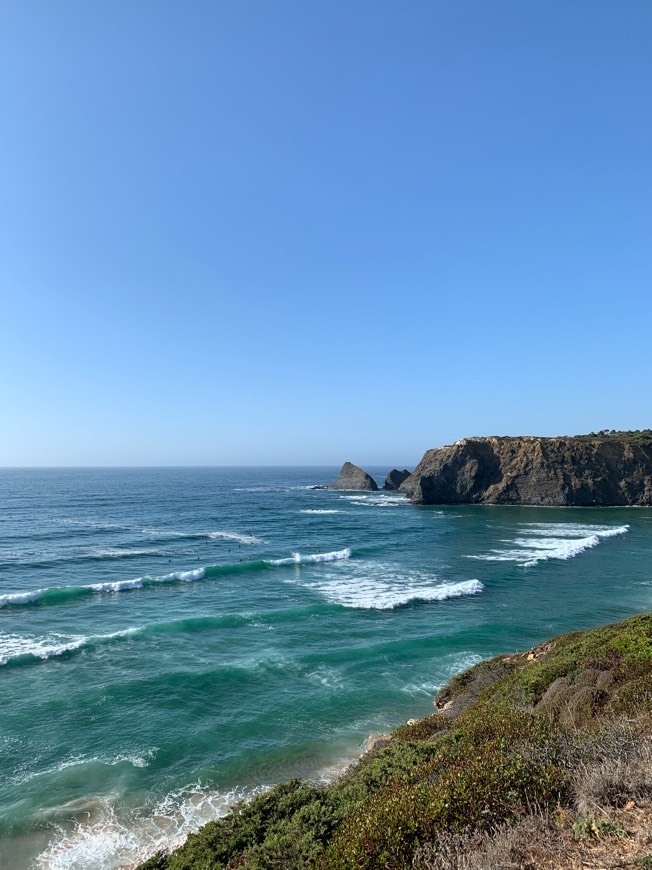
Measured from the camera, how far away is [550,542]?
2047 inches

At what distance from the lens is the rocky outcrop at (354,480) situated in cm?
11819

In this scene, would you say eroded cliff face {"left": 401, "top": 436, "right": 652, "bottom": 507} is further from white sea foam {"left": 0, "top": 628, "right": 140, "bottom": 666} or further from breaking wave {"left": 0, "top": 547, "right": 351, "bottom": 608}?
white sea foam {"left": 0, "top": 628, "right": 140, "bottom": 666}

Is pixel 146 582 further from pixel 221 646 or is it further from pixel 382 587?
pixel 382 587

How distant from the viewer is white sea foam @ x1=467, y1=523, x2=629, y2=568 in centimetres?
4447

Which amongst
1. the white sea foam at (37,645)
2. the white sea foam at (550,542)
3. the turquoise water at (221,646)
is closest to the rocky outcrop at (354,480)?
the white sea foam at (550,542)

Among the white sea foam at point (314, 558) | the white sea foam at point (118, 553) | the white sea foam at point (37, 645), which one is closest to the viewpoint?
the white sea foam at point (37, 645)

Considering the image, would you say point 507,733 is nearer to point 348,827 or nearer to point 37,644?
point 348,827

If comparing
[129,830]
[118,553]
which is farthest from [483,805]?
[118,553]

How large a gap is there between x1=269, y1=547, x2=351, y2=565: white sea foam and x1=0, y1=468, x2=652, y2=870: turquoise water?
0.30 m

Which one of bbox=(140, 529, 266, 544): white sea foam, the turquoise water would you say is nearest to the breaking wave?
the turquoise water

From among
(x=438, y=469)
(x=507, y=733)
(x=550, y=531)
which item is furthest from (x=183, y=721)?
(x=438, y=469)

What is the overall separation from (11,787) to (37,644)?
1193cm

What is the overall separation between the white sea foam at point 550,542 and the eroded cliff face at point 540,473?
2307 cm

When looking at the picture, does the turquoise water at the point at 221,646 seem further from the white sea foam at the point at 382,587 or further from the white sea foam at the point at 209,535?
the white sea foam at the point at 209,535
